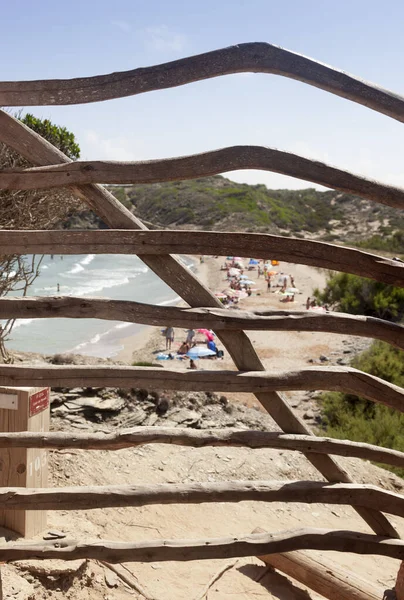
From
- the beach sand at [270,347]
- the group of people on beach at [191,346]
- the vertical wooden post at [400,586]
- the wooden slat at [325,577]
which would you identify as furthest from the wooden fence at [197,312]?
the group of people on beach at [191,346]

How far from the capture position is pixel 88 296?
7.73 feet

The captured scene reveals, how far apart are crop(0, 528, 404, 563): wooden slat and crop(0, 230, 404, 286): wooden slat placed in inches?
46.4

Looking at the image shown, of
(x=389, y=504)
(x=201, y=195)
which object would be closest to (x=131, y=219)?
(x=389, y=504)

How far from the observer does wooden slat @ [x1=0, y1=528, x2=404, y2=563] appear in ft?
8.04

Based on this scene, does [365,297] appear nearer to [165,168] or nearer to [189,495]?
[189,495]

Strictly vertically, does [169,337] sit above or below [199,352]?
above

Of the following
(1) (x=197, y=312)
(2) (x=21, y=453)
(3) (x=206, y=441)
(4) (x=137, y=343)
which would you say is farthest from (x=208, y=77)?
(4) (x=137, y=343)

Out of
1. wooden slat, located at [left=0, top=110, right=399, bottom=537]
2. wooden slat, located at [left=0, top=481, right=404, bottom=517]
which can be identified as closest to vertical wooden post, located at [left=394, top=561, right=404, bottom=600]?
wooden slat, located at [left=0, top=481, right=404, bottom=517]

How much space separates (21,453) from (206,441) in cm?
177

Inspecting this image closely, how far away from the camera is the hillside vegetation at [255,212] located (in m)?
66.1

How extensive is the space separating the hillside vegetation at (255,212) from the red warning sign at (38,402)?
2217 inches

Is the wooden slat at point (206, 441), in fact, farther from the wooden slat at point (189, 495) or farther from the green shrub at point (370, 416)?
the green shrub at point (370, 416)

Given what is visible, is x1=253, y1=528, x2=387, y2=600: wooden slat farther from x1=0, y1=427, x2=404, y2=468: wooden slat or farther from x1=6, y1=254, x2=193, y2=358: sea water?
x1=6, y1=254, x2=193, y2=358: sea water

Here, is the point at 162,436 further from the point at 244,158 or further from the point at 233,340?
the point at 244,158
